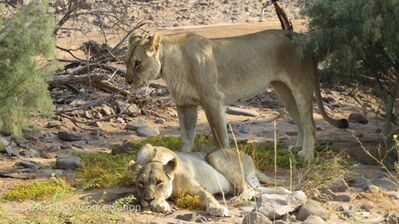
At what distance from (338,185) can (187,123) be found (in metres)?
2.38

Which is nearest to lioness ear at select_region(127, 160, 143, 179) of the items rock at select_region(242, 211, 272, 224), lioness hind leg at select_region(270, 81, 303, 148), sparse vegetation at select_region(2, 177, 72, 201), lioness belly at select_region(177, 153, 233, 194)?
lioness belly at select_region(177, 153, 233, 194)

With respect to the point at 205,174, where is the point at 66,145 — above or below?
below

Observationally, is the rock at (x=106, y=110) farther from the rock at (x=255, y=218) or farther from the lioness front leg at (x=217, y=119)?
the rock at (x=255, y=218)

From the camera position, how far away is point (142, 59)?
1077cm

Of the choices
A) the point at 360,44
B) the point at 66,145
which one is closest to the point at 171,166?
the point at 360,44

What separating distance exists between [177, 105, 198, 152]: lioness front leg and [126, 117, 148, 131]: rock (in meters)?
2.42

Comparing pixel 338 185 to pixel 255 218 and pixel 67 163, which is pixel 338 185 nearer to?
pixel 255 218

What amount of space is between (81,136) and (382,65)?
439 centimetres

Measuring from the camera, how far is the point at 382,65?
11797 millimetres

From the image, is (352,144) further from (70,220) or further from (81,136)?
(70,220)

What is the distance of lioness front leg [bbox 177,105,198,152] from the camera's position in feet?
37.1

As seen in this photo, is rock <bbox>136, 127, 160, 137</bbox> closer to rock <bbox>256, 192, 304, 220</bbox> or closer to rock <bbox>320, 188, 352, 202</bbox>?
rock <bbox>320, 188, 352, 202</bbox>

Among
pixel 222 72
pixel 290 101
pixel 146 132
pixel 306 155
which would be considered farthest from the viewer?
pixel 146 132

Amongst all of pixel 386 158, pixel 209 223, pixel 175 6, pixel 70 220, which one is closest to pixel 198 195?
pixel 209 223
